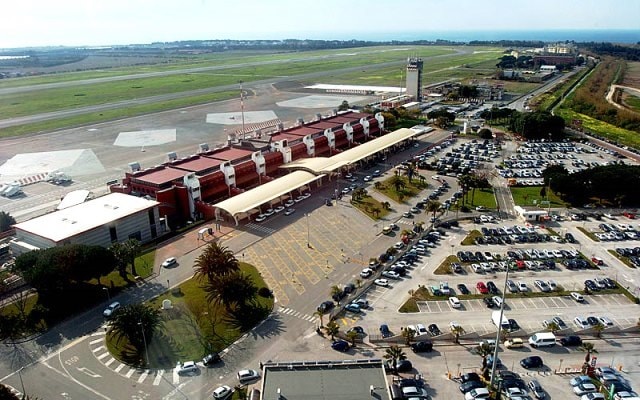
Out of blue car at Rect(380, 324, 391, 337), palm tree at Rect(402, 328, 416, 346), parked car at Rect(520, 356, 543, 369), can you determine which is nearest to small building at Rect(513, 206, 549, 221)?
parked car at Rect(520, 356, 543, 369)

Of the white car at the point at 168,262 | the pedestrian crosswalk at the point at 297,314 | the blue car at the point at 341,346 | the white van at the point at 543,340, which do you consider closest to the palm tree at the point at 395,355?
the blue car at the point at 341,346

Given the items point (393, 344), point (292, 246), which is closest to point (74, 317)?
point (292, 246)

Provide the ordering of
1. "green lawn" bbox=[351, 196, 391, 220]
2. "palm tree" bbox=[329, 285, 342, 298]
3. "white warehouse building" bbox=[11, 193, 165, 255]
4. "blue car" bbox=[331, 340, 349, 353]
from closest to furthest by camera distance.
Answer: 1. "blue car" bbox=[331, 340, 349, 353]
2. "palm tree" bbox=[329, 285, 342, 298]
3. "white warehouse building" bbox=[11, 193, 165, 255]
4. "green lawn" bbox=[351, 196, 391, 220]

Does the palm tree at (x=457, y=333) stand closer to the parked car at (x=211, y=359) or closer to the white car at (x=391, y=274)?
the white car at (x=391, y=274)

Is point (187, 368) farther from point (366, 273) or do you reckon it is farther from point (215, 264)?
point (366, 273)

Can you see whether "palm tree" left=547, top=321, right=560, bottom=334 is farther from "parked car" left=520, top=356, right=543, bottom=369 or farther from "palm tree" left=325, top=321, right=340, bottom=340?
"palm tree" left=325, top=321, right=340, bottom=340

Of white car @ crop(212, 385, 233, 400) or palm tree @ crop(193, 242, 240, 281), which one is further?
palm tree @ crop(193, 242, 240, 281)

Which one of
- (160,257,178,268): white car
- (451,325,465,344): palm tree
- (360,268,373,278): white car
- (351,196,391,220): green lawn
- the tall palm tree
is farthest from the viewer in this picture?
(351,196,391,220): green lawn
